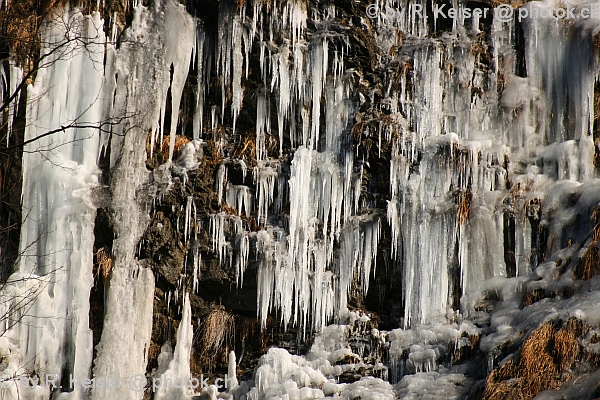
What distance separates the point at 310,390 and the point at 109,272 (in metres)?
2.71

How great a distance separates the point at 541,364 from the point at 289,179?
365 centimetres

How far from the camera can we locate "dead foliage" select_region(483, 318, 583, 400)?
22.0ft

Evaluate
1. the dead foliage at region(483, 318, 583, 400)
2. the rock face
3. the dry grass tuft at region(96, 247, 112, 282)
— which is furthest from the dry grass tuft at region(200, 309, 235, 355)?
the dead foliage at region(483, 318, 583, 400)

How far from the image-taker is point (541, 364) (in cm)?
676

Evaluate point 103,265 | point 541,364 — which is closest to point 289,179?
point 103,265

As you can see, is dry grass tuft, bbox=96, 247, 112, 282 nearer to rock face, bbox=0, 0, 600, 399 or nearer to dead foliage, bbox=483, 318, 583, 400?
rock face, bbox=0, 0, 600, 399

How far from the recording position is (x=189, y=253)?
9242 millimetres

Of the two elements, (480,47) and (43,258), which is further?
(480,47)

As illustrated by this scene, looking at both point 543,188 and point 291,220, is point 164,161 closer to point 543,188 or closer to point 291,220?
point 291,220

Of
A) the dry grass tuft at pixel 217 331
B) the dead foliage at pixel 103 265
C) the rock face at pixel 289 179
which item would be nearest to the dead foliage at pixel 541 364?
Result: the rock face at pixel 289 179

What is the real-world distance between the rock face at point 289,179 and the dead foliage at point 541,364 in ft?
5.31

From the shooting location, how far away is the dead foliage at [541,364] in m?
6.70

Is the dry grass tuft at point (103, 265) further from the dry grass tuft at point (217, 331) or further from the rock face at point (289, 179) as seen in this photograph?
the dry grass tuft at point (217, 331)

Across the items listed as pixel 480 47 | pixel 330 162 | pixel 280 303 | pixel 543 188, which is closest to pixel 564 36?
pixel 480 47
